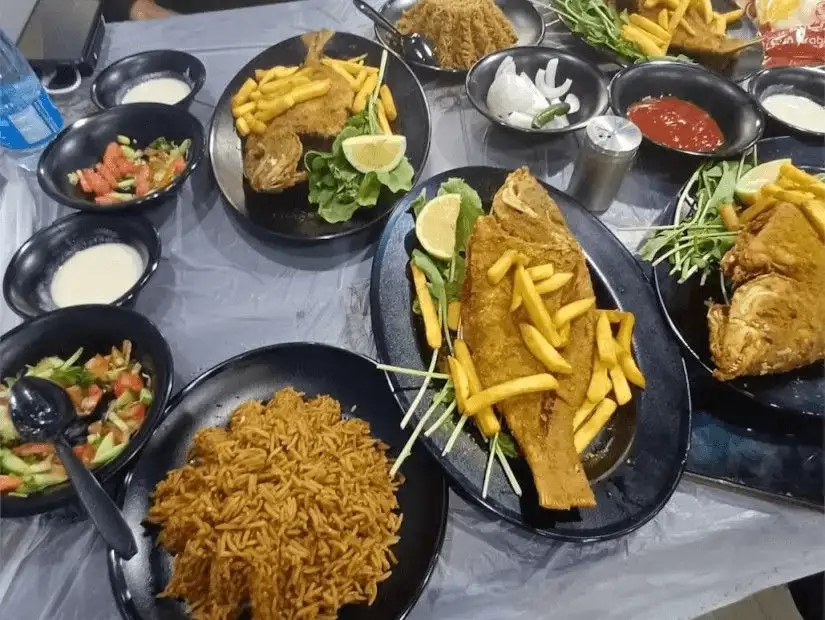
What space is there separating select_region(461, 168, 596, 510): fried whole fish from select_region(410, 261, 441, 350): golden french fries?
0.10 m

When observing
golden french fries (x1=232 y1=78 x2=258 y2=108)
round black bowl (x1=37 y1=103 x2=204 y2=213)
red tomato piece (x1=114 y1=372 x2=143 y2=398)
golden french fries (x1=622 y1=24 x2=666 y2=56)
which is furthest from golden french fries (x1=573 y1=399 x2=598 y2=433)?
golden french fries (x1=622 y1=24 x2=666 y2=56)

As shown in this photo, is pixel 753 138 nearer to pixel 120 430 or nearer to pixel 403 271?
pixel 403 271

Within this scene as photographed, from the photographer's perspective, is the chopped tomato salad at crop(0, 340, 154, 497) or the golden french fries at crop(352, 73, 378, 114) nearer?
the chopped tomato salad at crop(0, 340, 154, 497)

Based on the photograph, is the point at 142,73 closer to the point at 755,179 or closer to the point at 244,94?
the point at 244,94

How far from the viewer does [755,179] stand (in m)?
2.12

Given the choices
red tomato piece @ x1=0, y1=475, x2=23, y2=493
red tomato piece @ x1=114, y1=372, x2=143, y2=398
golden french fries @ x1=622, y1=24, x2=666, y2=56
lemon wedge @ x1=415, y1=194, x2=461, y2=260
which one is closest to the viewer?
red tomato piece @ x1=0, y1=475, x2=23, y2=493

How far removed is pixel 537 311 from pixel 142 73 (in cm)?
228

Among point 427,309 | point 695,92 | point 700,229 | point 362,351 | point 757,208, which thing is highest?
point 695,92

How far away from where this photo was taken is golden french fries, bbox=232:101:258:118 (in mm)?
2338

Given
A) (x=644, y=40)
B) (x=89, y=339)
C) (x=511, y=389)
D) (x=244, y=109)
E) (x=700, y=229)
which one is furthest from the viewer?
(x=644, y=40)

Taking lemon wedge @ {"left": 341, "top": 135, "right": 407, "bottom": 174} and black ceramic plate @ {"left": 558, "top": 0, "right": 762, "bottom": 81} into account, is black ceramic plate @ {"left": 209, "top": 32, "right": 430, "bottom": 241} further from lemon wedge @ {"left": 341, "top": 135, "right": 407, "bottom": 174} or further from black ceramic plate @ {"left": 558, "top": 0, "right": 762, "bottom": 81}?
black ceramic plate @ {"left": 558, "top": 0, "right": 762, "bottom": 81}

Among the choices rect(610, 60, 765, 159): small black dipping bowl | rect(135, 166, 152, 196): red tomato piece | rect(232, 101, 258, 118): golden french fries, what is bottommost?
rect(135, 166, 152, 196): red tomato piece

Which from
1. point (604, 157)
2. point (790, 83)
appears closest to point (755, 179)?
point (604, 157)

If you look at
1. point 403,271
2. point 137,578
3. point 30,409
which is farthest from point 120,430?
point 403,271
